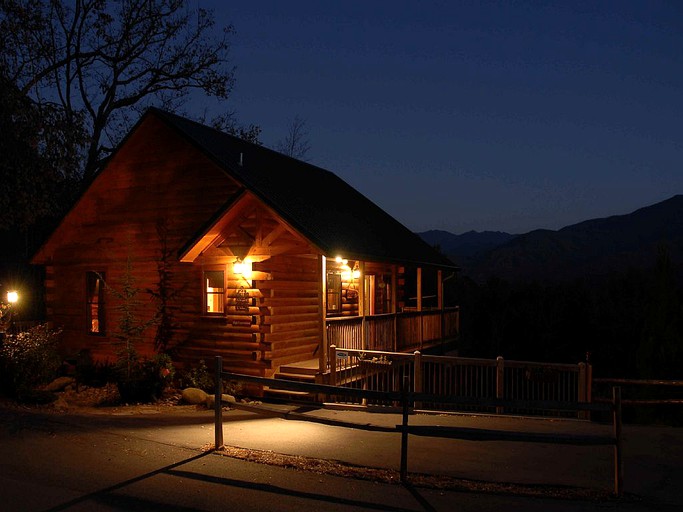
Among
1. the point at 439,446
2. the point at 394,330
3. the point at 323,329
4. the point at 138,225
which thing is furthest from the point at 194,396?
the point at 394,330

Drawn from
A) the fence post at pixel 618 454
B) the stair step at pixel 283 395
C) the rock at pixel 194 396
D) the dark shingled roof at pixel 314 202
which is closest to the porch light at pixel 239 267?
the dark shingled roof at pixel 314 202

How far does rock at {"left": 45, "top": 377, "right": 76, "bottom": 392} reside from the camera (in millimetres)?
17159

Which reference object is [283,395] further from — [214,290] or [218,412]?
[218,412]

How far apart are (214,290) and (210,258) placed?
105 cm

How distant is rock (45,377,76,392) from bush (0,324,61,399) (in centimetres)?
15

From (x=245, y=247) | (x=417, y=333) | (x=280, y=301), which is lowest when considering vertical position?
(x=417, y=333)

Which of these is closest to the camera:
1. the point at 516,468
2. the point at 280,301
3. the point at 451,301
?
the point at 516,468

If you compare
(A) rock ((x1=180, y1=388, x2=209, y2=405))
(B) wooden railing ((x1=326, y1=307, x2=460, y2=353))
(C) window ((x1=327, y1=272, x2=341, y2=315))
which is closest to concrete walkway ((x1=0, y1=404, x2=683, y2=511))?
(A) rock ((x1=180, y1=388, x2=209, y2=405))

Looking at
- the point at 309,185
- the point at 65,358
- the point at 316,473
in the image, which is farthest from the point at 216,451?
the point at 309,185

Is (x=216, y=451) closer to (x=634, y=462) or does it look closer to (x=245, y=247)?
(x=634, y=462)

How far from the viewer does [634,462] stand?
33.3ft

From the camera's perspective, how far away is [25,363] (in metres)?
15.5

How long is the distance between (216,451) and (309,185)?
14.3m

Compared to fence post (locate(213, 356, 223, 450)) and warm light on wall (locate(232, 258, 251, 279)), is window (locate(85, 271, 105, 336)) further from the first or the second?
fence post (locate(213, 356, 223, 450))
